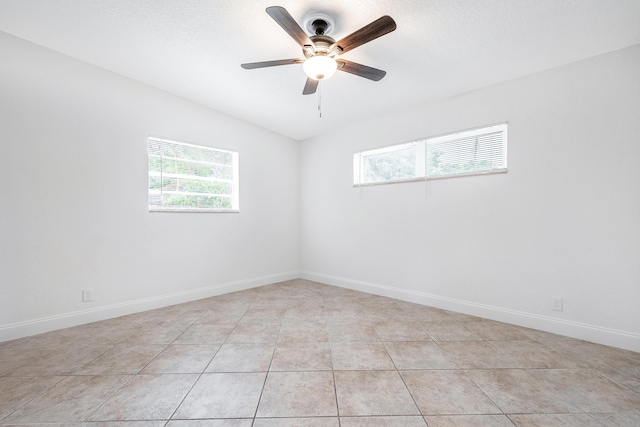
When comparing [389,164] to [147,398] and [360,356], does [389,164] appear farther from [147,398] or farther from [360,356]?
[147,398]

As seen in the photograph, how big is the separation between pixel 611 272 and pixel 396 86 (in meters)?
2.67

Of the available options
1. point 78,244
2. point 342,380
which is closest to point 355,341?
point 342,380

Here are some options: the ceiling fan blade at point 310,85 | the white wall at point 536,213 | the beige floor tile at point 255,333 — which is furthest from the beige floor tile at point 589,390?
the ceiling fan blade at point 310,85

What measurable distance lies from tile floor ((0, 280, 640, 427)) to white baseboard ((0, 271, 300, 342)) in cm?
11

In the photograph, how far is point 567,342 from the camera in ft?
7.79

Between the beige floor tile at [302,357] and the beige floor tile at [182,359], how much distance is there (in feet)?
1.77

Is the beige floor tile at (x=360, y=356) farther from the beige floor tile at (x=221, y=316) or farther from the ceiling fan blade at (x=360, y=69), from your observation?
the ceiling fan blade at (x=360, y=69)

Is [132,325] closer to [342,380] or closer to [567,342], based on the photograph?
[342,380]

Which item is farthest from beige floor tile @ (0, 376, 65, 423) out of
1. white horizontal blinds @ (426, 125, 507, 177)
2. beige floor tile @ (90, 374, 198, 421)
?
white horizontal blinds @ (426, 125, 507, 177)

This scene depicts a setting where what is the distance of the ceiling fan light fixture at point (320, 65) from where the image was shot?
2.06 m

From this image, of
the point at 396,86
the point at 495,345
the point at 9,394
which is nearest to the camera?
the point at 9,394

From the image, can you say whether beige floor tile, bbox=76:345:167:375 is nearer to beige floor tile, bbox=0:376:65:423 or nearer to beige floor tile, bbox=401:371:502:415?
beige floor tile, bbox=0:376:65:423

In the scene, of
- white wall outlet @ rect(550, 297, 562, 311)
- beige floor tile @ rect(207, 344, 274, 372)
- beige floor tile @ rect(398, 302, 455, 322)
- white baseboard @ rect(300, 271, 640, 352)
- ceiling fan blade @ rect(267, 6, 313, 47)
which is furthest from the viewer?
beige floor tile @ rect(398, 302, 455, 322)

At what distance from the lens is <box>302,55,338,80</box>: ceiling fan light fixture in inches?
81.0
